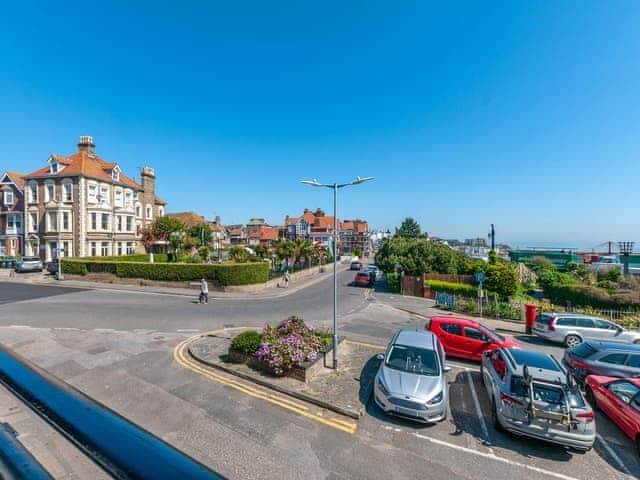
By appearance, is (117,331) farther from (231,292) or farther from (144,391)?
(231,292)

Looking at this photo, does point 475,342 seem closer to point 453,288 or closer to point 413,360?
point 413,360

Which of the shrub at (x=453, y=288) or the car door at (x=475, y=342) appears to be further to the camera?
the shrub at (x=453, y=288)

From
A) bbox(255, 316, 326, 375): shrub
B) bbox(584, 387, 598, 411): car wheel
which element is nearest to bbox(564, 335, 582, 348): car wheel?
bbox(584, 387, 598, 411): car wheel

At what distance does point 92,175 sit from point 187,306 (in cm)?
2792

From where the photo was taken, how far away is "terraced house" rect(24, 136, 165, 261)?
3462cm

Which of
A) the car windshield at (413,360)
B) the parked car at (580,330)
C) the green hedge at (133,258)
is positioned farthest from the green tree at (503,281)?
the green hedge at (133,258)

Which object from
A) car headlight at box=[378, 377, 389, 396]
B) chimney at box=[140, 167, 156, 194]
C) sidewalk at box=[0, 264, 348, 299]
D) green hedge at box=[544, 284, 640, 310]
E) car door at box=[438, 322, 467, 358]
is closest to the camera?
car headlight at box=[378, 377, 389, 396]

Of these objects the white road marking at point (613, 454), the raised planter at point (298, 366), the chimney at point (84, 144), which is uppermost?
the chimney at point (84, 144)

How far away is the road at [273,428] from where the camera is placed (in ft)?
19.0

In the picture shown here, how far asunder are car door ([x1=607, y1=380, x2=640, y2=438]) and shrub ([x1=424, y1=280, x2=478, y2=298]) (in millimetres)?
15101

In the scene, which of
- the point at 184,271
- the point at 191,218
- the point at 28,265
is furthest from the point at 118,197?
the point at 191,218

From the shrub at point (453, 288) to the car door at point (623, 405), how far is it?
15.1m

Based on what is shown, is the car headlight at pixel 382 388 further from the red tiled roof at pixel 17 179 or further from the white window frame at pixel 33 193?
the red tiled roof at pixel 17 179

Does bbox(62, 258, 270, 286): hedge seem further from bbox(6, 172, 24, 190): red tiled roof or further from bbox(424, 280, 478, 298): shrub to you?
bbox(6, 172, 24, 190): red tiled roof
